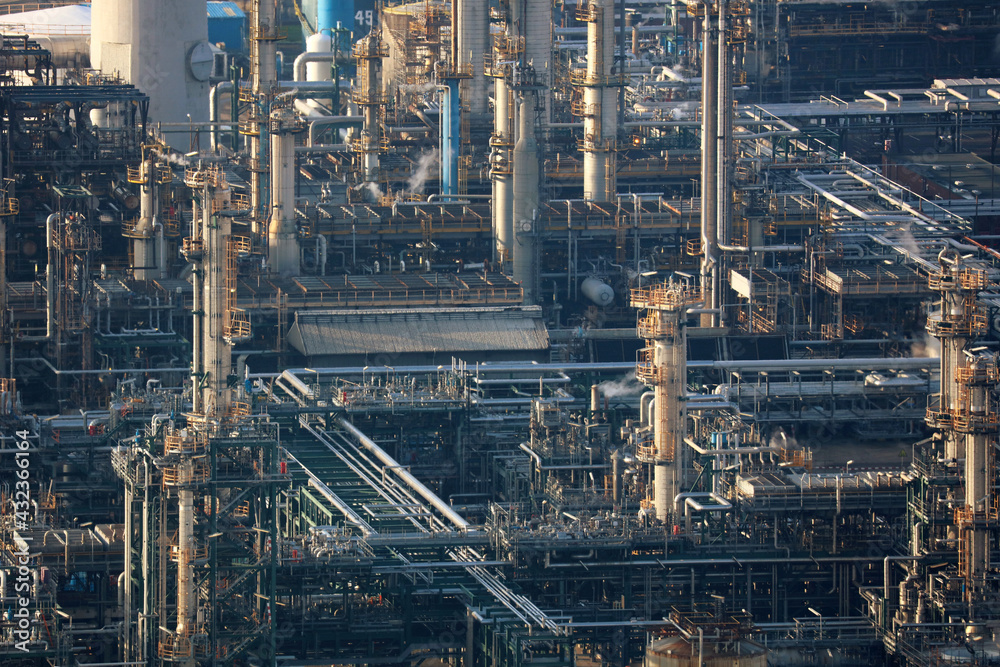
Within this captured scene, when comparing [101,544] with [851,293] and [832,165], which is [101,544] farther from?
[832,165]

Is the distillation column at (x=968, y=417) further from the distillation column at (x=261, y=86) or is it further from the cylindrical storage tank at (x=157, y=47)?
the cylindrical storage tank at (x=157, y=47)

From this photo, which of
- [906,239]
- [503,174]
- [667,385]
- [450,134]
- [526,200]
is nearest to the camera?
[667,385]

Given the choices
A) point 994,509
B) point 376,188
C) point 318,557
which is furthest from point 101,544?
point 376,188

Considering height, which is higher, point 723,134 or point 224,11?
point 224,11

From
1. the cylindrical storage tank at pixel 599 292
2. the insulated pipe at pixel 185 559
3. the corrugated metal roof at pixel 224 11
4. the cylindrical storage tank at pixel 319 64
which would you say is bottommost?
the insulated pipe at pixel 185 559

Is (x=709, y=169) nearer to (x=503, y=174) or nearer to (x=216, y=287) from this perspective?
(x=503, y=174)

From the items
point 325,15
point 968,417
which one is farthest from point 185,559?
point 325,15

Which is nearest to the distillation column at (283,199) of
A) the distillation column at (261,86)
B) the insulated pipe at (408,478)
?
the distillation column at (261,86)

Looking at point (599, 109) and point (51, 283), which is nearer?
point (51, 283)
